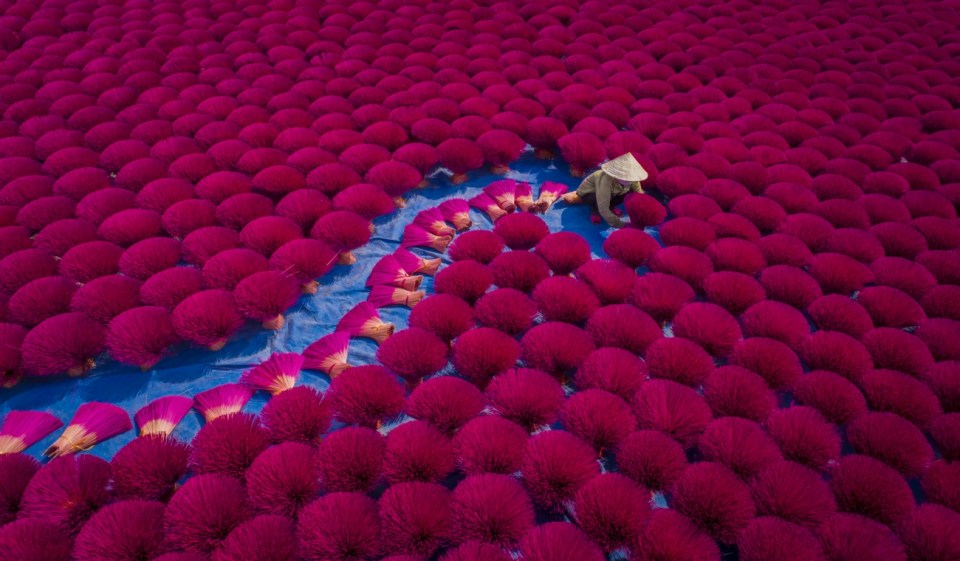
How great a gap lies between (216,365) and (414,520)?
78 centimetres

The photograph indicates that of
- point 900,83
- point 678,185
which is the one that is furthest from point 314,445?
point 900,83

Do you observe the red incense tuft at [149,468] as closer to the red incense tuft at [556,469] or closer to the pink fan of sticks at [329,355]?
the pink fan of sticks at [329,355]

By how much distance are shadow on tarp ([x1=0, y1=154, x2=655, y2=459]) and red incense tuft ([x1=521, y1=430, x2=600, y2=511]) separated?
0.57 m

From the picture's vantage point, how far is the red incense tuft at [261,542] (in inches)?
37.5

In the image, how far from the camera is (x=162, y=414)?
4.31 ft

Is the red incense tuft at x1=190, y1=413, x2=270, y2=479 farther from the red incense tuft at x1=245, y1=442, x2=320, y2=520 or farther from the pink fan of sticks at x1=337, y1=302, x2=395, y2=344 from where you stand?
the pink fan of sticks at x1=337, y1=302, x2=395, y2=344

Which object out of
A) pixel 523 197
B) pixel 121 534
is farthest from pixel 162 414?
pixel 523 197

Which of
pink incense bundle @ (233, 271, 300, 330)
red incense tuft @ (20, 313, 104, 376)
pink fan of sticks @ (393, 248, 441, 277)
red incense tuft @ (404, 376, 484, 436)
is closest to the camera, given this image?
red incense tuft @ (404, 376, 484, 436)

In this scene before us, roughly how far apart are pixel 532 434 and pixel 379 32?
8.10 feet

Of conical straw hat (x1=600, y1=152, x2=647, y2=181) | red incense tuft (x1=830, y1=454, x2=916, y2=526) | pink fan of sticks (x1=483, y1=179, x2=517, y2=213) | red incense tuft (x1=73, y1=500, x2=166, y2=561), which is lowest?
red incense tuft (x1=830, y1=454, x2=916, y2=526)

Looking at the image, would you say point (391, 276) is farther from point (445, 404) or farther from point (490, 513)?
point (490, 513)

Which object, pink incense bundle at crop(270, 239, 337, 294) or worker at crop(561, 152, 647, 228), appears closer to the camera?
pink incense bundle at crop(270, 239, 337, 294)

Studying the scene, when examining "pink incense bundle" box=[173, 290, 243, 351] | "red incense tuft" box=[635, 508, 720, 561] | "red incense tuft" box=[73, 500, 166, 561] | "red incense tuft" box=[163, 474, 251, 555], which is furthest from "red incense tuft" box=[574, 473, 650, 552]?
"pink incense bundle" box=[173, 290, 243, 351]

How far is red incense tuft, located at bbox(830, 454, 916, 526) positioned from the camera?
1084mm
